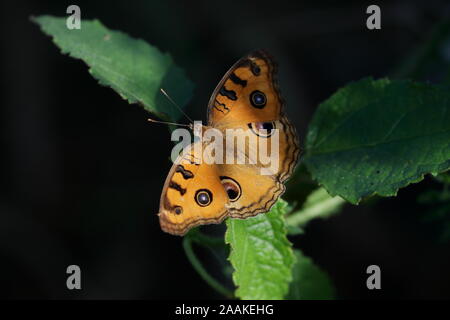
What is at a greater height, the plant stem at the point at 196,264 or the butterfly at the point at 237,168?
the butterfly at the point at 237,168

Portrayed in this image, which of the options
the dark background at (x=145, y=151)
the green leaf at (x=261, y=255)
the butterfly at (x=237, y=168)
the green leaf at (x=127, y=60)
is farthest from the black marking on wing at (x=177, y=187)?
the dark background at (x=145, y=151)

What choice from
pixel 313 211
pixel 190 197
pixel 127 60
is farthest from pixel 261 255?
pixel 127 60

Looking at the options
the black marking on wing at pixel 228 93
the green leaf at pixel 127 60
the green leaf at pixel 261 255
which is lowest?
the green leaf at pixel 261 255

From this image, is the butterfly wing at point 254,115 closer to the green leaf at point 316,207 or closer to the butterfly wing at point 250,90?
the butterfly wing at point 250,90

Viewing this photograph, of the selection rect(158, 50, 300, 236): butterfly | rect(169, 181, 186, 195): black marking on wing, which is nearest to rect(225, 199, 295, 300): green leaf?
rect(158, 50, 300, 236): butterfly

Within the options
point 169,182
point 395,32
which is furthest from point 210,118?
point 395,32

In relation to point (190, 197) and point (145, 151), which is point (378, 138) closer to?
point (190, 197)

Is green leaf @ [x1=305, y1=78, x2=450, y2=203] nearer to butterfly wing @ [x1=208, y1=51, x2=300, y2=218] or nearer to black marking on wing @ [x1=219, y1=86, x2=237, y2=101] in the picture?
butterfly wing @ [x1=208, y1=51, x2=300, y2=218]

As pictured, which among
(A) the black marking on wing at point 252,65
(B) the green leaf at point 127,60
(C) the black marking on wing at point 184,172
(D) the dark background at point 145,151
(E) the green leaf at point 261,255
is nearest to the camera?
(E) the green leaf at point 261,255
